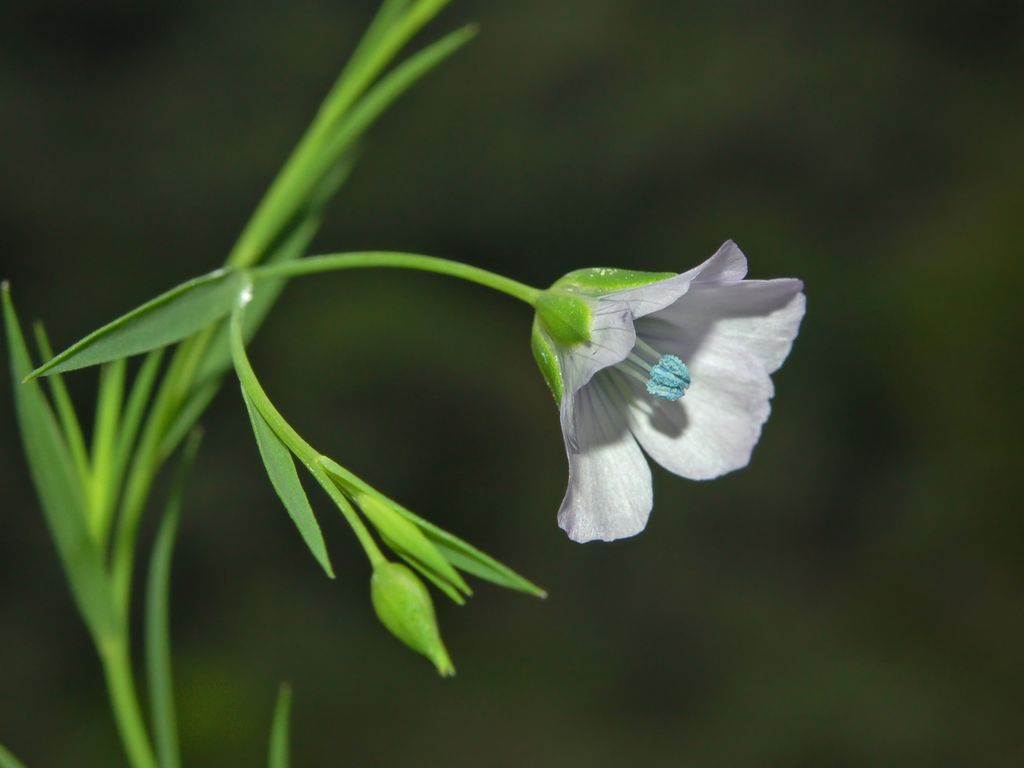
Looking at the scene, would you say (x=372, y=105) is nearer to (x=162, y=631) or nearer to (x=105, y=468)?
(x=105, y=468)

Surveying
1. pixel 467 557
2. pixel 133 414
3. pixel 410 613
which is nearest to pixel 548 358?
pixel 467 557

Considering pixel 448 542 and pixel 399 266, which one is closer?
pixel 448 542

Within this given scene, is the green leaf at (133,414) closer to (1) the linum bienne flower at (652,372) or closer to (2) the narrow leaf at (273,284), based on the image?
(2) the narrow leaf at (273,284)

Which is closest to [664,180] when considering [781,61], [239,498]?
[781,61]

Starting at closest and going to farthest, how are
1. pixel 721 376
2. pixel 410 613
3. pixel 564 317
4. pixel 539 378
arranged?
pixel 410 613 → pixel 564 317 → pixel 721 376 → pixel 539 378

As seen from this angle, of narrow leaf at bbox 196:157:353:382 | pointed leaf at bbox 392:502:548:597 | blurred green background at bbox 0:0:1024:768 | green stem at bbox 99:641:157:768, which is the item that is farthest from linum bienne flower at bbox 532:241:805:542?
blurred green background at bbox 0:0:1024:768

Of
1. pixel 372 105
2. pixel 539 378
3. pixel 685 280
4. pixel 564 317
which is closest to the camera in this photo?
pixel 685 280

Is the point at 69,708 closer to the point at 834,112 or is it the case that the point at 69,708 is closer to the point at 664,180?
the point at 664,180
